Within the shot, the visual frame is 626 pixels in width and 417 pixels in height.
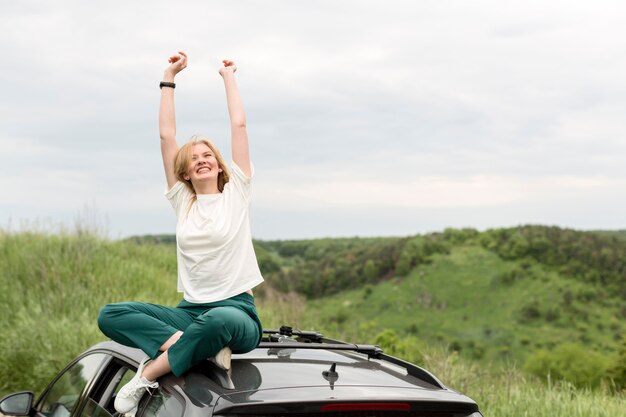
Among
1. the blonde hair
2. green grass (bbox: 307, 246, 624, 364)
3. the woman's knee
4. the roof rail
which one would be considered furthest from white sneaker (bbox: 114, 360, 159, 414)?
green grass (bbox: 307, 246, 624, 364)

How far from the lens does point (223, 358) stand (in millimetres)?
3430

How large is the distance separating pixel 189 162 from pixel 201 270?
669 mm

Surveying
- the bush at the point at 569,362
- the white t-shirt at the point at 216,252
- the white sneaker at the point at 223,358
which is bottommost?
the bush at the point at 569,362

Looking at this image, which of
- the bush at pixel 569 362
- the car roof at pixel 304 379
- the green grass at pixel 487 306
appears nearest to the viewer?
the car roof at pixel 304 379

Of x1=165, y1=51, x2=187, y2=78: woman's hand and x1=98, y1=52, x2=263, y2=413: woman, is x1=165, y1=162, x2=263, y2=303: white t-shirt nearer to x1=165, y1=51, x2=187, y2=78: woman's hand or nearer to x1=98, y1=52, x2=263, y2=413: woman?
x1=98, y1=52, x2=263, y2=413: woman

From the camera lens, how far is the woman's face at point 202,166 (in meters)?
4.54

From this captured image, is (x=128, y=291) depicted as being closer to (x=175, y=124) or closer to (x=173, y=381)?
(x=175, y=124)

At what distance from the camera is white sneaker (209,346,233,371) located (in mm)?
3398

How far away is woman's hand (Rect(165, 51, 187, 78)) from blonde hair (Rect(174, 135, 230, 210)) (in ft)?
2.27

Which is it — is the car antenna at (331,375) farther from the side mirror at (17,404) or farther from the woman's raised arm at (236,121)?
the side mirror at (17,404)

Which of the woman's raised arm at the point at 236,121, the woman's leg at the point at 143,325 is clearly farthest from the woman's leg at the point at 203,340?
the woman's raised arm at the point at 236,121

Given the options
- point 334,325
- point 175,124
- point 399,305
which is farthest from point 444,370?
point 399,305

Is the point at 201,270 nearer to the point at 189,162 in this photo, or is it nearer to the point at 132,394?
the point at 189,162

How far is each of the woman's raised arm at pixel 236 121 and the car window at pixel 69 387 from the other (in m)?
1.30
